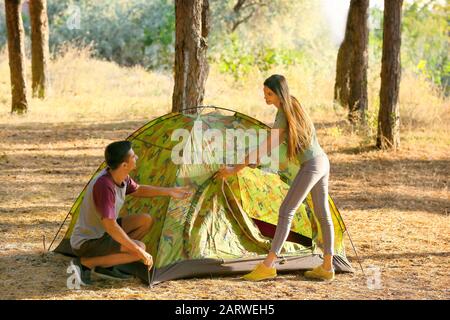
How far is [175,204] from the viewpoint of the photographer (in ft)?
Answer: 21.2

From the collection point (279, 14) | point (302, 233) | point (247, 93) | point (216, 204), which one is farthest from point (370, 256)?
point (279, 14)

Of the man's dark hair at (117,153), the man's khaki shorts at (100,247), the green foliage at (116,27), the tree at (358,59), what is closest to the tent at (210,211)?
the man's khaki shorts at (100,247)

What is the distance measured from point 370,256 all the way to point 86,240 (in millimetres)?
2494

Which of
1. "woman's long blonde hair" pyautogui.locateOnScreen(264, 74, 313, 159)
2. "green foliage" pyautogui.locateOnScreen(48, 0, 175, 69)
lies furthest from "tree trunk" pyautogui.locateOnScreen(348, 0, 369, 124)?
"green foliage" pyautogui.locateOnScreen(48, 0, 175, 69)

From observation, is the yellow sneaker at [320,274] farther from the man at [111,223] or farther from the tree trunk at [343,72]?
the tree trunk at [343,72]

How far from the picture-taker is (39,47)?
16.9 m

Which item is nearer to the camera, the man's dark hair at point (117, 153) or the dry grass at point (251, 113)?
the man's dark hair at point (117, 153)

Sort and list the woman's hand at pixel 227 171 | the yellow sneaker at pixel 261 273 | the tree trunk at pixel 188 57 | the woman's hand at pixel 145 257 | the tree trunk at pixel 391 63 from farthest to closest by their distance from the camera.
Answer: the tree trunk at pixel 391 63 < the tree trunk at pixel 188 57 < the woman's hand at pixel 227 171 < the yellow sneaker at pixel 261 273 < the woman's hand at pixel 145 257

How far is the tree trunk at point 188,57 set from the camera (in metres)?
10.7

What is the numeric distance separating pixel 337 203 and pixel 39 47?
30.7 feet

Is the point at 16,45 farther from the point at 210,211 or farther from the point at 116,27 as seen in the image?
the point at 116,27

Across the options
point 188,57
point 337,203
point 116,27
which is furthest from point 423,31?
point 337,203

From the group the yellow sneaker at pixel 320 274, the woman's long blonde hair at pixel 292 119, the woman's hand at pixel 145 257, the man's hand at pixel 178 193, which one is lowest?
the yellow sneaker at pixel 320 274

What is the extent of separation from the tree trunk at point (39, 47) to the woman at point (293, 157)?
11.5m
